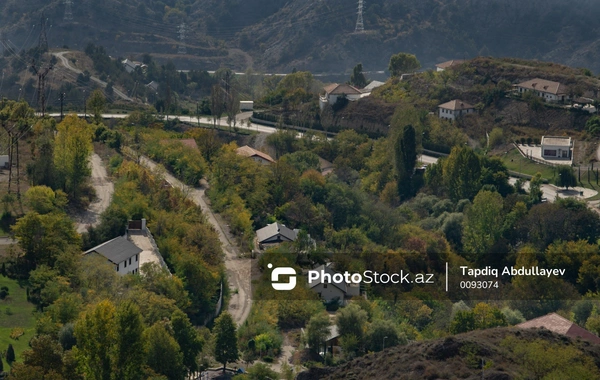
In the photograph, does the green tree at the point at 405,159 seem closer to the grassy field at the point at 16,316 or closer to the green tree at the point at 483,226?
the green tree at the point at 483,226

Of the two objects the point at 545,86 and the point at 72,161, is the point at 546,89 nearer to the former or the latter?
the point at 545,86

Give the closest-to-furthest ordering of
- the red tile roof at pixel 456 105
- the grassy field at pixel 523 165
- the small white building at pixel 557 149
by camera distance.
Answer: the grassy field at pixel 523 165 < the small white building at pixel 557 149 < the red tile roof at pixel 456 105

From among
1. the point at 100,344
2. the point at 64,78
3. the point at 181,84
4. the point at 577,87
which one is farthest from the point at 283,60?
the point at 100,344

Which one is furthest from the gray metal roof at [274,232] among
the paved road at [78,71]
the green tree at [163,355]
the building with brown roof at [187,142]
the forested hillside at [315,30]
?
the forested hillside at [315,30]

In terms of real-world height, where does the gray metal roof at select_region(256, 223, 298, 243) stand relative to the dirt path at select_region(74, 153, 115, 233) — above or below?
below

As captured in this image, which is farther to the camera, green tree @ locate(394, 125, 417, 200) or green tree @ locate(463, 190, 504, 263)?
green tree @ locate(394, 125, 417, 200)

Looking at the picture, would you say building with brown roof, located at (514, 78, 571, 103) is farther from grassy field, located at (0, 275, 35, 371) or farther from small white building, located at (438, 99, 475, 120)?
grassy field, located at (0, 275, 35, 371)

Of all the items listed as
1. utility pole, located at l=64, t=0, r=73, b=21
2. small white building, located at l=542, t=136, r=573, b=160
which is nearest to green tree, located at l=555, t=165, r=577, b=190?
small white building, located at l=542, t=136, r=573, b=160
